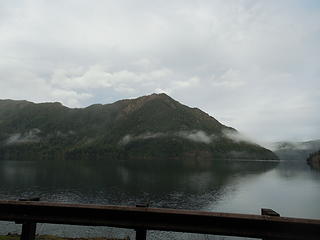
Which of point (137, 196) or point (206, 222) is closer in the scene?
point (206, 222)

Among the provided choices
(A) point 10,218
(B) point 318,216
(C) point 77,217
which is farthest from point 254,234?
(B) point 318,216

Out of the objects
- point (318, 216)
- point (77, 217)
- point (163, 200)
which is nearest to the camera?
point (77, 217)

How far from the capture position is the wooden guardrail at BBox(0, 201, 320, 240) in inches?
227

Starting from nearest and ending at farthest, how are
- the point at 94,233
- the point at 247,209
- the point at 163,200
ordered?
the point at 94,233
the point at 247,209
the point at 163,200

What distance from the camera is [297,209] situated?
60125mm

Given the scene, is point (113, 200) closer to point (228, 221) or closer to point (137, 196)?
point (137, 196)

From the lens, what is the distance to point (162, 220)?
6.26 meters

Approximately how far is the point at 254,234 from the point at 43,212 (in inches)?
209

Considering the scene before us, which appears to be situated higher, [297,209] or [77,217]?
[77,217]

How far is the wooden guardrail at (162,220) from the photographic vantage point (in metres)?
5.77

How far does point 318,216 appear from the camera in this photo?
53.4 metres

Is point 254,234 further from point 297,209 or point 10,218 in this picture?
point 297,209

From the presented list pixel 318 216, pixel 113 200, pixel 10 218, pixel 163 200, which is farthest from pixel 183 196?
pixel 10 218

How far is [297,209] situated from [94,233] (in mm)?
47940
